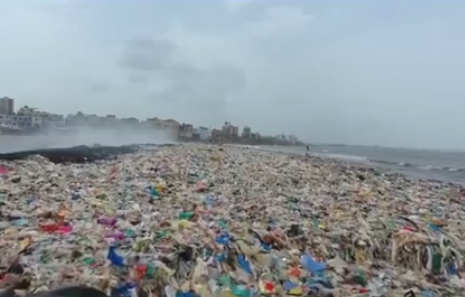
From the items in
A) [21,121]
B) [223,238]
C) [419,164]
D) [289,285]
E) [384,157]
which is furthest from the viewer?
[21,121]

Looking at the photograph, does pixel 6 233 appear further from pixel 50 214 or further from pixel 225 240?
pixel 225 240

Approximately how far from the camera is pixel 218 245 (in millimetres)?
3443

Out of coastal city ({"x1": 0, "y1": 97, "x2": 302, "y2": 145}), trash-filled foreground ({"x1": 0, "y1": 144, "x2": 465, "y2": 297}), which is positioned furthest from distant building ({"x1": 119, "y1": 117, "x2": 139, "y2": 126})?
trash-filled foreground ({"x1": 0, "y1": 144, "x2": 465, "y2": 297})

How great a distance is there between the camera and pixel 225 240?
3.59 metres

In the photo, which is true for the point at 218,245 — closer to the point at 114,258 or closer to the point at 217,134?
the point at 114,258

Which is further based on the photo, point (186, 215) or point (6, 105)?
point (6, 105)

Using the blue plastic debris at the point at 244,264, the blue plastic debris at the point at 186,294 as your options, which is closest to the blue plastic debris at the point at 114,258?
the blue plastic debris at the point at 186,294

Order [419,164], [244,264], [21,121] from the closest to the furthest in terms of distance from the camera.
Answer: [244,264] → [419,164] → [21,121]

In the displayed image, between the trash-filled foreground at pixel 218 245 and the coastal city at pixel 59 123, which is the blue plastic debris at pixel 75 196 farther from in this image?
the coastal city at pixel 59 123

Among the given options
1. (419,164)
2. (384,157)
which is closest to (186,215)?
(419,164)

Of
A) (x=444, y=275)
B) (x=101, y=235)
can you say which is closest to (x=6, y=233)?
(x=101, y=235)

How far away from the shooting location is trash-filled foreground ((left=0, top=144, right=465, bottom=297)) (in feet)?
9.28

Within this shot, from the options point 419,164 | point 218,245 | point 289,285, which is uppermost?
point 218,245

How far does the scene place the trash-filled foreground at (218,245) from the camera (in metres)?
2.83
